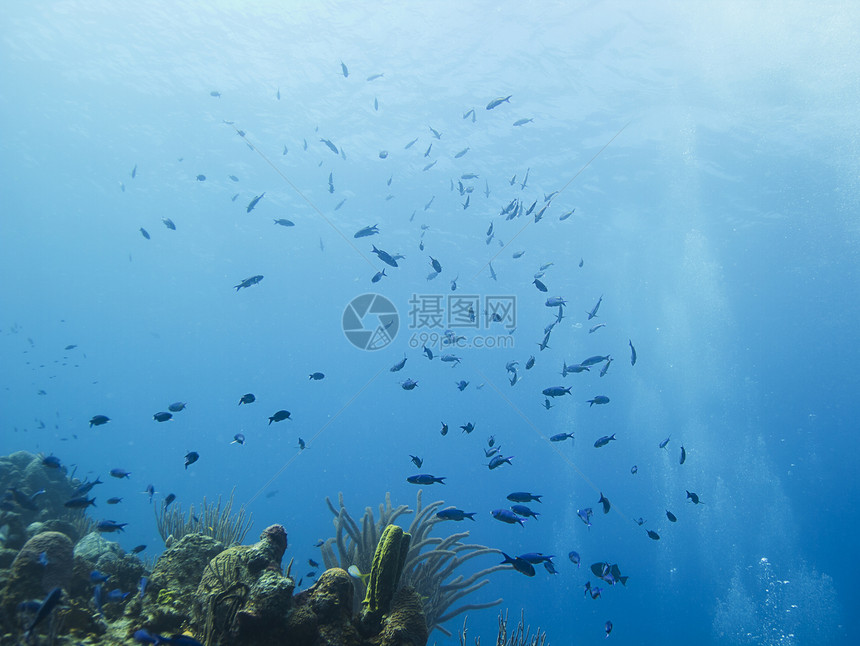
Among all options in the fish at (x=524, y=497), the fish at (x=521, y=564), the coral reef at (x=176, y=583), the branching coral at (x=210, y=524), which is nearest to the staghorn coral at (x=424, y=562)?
the fish at (x=524, y=497)

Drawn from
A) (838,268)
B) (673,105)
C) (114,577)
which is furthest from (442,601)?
(838,268)

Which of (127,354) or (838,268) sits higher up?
(127,354)

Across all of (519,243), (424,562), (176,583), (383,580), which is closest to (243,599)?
(383,580)

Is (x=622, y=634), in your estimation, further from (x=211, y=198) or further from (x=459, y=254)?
(x=211, y=198)

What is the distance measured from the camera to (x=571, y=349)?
53938mm

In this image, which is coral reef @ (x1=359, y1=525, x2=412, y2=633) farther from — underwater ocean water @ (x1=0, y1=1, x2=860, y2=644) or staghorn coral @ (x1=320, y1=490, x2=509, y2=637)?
underwater ocean water @ (x1=0, y1=1, x2=860, y2=644)

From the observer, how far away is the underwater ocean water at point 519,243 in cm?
1903

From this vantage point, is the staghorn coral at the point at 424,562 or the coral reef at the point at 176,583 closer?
the coral reef at the point at 176,583

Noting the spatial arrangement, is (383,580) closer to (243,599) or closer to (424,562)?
(243,599)

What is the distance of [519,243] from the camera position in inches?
1261

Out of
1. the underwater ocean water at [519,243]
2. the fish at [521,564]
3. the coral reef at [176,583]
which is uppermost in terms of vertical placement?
the underwater ocean water at [519,243]

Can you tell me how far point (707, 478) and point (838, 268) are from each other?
45.7 meters

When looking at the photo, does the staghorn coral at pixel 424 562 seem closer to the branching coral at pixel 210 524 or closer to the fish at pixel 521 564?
the fish at pixel 521 564

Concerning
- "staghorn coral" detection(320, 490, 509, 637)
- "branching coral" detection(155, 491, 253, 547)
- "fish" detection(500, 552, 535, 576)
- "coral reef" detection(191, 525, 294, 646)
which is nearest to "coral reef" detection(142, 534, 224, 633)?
"coral reef" detection(191, 525, 294, 646)
